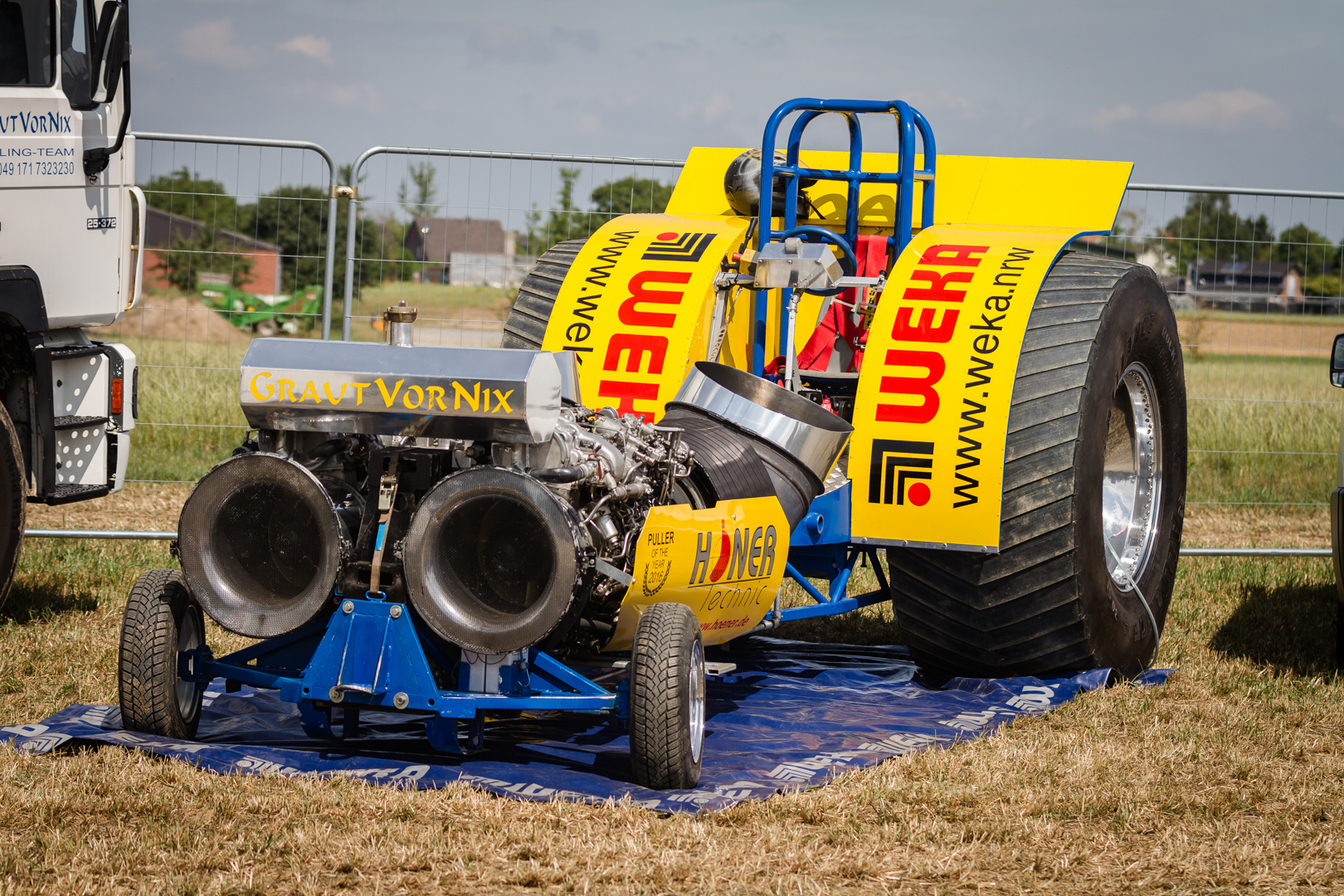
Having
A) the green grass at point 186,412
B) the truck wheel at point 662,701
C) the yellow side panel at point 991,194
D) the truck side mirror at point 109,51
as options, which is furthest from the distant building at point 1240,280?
the truck side mirror at point 109,51

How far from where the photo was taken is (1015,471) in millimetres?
5297

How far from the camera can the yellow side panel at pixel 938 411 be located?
5281mm

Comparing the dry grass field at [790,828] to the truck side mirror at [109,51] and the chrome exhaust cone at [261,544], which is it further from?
the truck side mirror at [109,51]

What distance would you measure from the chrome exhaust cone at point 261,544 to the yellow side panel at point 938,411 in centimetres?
200

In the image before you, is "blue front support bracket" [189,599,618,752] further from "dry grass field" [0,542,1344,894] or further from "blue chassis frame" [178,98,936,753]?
"dry grass field" [0,542,1344,894]

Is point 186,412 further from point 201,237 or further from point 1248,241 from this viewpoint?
point 1248,241

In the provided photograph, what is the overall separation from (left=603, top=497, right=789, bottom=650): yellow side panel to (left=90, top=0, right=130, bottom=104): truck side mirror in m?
3.61

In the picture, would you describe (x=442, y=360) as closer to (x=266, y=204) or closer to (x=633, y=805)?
(x=633, y=805)

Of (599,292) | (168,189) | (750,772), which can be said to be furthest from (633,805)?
(168,189)

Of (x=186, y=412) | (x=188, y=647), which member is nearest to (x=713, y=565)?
(x=188, y=647)

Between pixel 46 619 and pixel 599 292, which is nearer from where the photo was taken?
pixel 599 292

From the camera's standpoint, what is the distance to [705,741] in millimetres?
5008

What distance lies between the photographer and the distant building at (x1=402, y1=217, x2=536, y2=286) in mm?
9016

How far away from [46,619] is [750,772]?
3850mm
